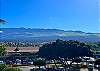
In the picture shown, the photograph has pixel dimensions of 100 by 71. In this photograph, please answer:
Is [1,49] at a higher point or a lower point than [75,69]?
higher

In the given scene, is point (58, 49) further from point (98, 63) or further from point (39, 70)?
point (39, 70)

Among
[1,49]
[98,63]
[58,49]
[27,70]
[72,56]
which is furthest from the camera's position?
[58,49]

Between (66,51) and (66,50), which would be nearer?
(66,50)

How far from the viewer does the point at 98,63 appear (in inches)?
1747

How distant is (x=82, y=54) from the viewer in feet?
191

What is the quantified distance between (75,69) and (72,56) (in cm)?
2099

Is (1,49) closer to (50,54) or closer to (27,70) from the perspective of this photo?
(27,70)

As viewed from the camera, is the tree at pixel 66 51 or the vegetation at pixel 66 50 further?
the vegetation at pixel 66 50

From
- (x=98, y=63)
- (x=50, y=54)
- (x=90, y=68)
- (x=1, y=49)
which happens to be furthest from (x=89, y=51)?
(x=1, y=49)

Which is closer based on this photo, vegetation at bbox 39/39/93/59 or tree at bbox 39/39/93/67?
tree at bbox 39/39/93/67

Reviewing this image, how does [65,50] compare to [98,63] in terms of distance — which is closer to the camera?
[98,63]

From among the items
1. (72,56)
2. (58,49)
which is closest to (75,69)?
(72,56)

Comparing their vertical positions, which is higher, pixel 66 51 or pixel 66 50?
pixel 66 50

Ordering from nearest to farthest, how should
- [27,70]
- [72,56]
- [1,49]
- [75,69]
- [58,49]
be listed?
[1,49] < [75,69] < [27,70] < [72,56] < [58,49]
